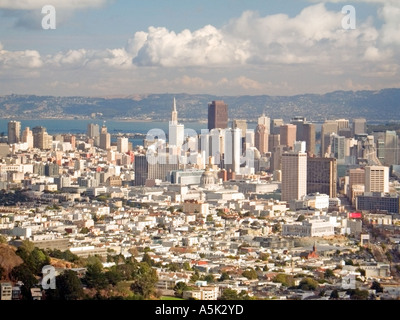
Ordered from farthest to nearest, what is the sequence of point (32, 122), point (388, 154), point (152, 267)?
point (32, 122) < point (388, 154) < point (152, 267)

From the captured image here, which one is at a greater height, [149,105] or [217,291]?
[149,105]

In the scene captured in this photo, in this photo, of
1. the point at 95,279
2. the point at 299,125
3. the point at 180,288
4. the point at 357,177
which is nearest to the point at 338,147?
the point at 299,125

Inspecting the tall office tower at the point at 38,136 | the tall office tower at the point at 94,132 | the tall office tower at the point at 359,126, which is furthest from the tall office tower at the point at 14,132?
the tall office tower at the point at 359,126

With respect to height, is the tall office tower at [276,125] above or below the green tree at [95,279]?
above

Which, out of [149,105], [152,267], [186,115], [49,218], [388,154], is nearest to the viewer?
[152,267]

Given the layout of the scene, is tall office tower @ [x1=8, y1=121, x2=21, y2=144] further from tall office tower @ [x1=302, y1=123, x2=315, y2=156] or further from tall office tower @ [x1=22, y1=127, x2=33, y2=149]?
tall office tower @ [x1=302, y1=123, x2=315, y2=156]

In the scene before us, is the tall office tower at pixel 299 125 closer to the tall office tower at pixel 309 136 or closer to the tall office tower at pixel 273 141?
the tall office tower at pixel 309 136
